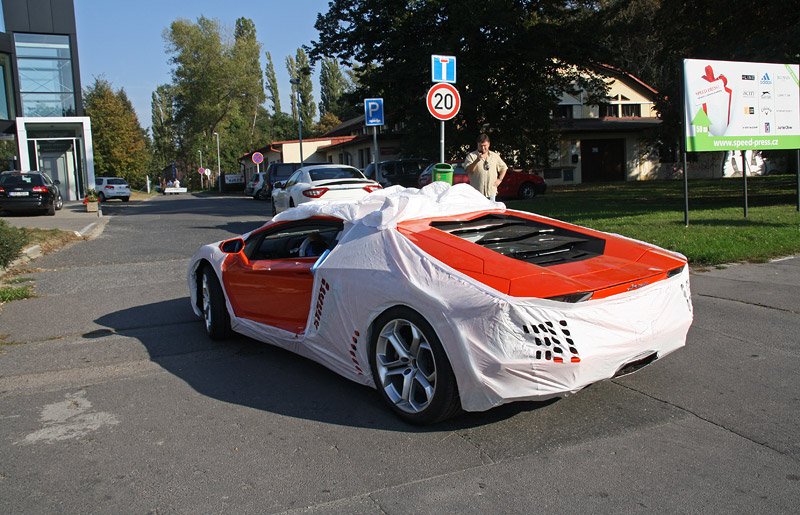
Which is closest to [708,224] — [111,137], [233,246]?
[233,246]

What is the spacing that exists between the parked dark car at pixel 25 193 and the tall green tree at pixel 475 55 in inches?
460

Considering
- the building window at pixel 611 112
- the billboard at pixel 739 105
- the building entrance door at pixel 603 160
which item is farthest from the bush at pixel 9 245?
the building window at pixel 611 112

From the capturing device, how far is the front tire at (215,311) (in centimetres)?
580

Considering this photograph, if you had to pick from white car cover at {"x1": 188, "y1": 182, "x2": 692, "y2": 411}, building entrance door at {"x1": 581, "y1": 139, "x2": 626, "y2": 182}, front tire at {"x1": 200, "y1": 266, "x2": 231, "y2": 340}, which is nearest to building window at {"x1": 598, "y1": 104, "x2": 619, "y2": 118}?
building entrance door at {"x1": 581, "y1": 139, "x2": 626, "y2": 182}

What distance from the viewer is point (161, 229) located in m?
17.0

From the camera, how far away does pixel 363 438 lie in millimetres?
3707

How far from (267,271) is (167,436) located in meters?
1.63

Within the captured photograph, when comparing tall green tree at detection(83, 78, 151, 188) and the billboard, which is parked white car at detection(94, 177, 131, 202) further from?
the billboard

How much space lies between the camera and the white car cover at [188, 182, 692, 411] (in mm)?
3311

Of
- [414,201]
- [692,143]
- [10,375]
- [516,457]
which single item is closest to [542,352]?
[516,457]

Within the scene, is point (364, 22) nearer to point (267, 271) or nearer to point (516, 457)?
point (267, 271)

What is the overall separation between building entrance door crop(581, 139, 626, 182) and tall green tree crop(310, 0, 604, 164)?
1101 cm

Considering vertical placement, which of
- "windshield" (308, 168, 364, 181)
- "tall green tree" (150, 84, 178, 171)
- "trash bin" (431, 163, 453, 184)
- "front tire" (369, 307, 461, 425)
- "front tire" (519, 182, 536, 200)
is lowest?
"front tire" (369, 307, 461, 425)

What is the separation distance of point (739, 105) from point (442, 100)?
5486 mm
